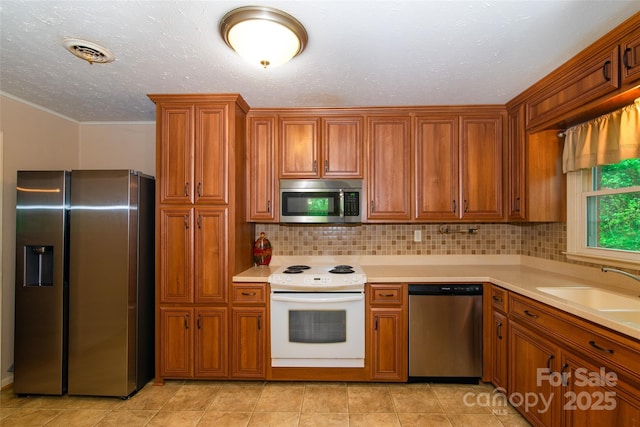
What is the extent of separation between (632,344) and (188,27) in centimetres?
251

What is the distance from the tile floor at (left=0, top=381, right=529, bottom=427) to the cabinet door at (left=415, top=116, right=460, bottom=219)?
1457mm

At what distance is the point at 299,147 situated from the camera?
2799 mm

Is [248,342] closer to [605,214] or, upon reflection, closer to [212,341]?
[212,341]

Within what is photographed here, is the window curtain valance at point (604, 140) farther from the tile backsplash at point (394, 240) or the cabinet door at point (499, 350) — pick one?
the cabinet door at point (499, 350)

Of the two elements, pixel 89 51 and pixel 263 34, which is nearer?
pixel 263 34

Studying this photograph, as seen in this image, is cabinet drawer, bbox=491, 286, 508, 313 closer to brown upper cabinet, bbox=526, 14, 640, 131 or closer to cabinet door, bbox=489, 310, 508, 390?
cabinet door, bbox=489, 310, 508, 390

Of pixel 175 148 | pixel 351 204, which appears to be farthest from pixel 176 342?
pixel 351 204

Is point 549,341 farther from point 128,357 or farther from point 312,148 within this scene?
point 128,357

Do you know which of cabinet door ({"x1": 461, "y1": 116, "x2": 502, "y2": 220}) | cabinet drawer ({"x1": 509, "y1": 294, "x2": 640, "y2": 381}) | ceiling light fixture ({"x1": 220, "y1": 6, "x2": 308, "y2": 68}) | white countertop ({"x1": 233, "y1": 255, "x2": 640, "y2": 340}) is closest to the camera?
cabinet drawer ({"x1": 509, "y1": 294, "x2": 640, "y2": 381})

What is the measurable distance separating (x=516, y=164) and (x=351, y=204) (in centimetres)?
145

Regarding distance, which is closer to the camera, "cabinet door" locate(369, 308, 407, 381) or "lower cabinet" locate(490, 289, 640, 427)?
"lower cabinet" locate(490, 289, 640, 427)

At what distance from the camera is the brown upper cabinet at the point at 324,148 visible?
2.79 metres

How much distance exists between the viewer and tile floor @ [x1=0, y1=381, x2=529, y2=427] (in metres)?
2.06

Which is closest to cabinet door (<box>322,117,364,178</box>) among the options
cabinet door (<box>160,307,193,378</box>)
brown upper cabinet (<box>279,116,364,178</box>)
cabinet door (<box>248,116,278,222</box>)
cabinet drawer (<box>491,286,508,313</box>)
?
brown upper cabinet (<box>279,116,364,178</box>)
